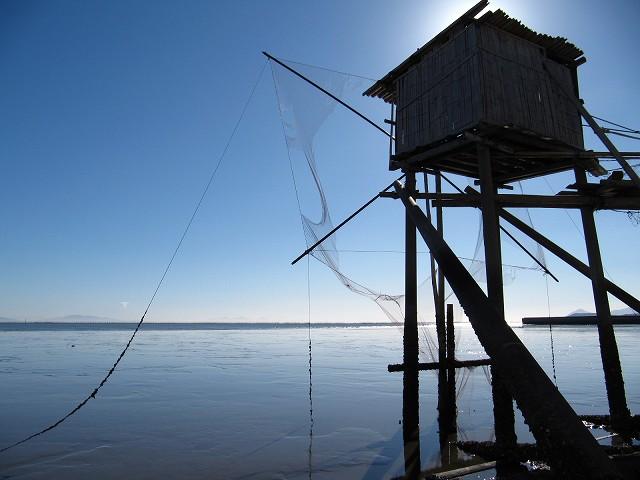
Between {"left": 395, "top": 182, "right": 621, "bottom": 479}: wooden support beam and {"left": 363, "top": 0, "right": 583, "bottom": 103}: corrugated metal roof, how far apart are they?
24.0ft

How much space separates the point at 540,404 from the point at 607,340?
7.63 m

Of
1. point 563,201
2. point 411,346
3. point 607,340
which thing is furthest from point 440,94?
point 607,340

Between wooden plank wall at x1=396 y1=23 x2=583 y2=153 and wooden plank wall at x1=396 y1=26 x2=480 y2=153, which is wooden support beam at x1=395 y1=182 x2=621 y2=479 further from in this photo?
wooden plank wall at x1=396 y1=26 x2=480 y2=153

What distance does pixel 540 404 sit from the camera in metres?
3.36

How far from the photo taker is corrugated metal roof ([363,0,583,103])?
9039 mm

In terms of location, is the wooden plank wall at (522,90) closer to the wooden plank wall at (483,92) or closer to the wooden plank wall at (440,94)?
the wooden plank wall at (483,92)

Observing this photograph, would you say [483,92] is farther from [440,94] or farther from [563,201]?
[563,201]

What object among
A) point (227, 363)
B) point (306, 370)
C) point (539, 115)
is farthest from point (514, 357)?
point (227, 363)

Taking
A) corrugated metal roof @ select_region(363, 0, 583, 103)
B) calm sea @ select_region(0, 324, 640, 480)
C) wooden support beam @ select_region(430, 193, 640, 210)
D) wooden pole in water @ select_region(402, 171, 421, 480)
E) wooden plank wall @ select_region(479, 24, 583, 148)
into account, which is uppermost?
corrugated metal roof @ select_region(363, 0, 583, 103)

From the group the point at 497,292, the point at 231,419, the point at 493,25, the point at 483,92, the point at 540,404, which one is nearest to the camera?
the point at 540,404

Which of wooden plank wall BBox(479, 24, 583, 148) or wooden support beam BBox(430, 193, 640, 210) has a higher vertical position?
wooden plank wall BBox(479, 24, 583, 148)

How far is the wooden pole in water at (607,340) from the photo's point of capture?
9180 mm

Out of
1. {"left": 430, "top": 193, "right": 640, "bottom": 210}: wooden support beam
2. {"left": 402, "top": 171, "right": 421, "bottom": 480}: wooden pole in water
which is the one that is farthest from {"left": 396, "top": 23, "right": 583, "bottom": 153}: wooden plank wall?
{"left": 402, "top": 171, "right": 421, "bottom": 480}: wooden pole in water

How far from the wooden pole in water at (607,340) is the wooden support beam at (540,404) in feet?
21.8
